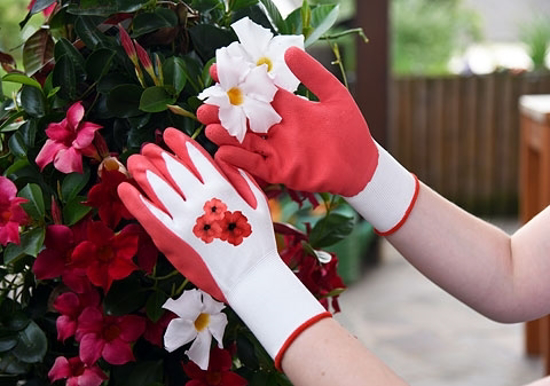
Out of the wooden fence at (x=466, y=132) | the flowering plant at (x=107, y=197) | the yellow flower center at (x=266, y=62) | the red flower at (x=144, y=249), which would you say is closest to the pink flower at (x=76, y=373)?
the flowering plant at (x=107, y=197)

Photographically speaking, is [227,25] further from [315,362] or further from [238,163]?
[315,362]

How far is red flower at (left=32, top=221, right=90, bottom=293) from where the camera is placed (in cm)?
77

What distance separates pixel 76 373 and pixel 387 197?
0.36 metres

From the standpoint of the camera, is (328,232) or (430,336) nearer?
(328,232)

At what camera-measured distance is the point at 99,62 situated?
2.60ft

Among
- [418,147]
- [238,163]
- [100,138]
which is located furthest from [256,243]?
[418,147]

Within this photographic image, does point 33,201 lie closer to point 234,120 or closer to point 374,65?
point 234,120

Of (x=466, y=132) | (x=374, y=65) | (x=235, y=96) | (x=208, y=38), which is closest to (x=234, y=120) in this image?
(x=235, y=96)

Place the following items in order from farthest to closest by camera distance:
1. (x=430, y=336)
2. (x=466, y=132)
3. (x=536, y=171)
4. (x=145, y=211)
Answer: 1. (x=466, y=132)
2. (x=430, y=336)
3. (x=536, y=171)
4. (x=145, y=211)

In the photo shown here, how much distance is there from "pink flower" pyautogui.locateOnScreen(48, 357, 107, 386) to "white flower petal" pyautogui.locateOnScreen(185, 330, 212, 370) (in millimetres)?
87

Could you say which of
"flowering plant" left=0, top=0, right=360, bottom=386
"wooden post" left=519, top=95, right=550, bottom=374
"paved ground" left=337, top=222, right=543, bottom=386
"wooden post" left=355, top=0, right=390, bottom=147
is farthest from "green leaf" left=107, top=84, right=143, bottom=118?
"wooden post" left=355, top=0, right=390, bottom=147

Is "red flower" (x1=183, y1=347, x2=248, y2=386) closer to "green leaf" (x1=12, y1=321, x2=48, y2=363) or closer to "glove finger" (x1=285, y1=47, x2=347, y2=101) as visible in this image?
"green leaf" (x1=12, y1=321, x2=48, y2=363)

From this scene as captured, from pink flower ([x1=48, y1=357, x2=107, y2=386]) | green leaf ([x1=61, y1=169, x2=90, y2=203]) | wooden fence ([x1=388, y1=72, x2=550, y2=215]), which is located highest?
green leaf ([x1=61, y1=169, x2=90, y2=203])

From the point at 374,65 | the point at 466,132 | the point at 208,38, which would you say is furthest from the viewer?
the point at 466,132
